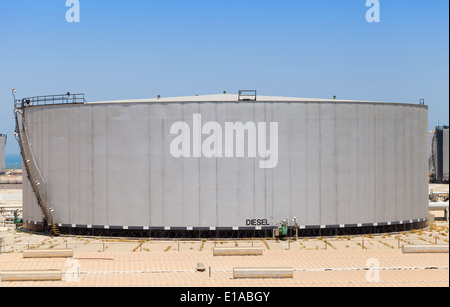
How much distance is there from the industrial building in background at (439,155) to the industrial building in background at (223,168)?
8008cm

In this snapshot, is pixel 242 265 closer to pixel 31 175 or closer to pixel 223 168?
pixel 223 168

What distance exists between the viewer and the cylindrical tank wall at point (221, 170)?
43.6m

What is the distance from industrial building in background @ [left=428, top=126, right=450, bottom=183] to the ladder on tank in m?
95.2

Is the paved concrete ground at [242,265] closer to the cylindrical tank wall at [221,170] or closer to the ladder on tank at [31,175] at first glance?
the cylindrical tank wall at [221,170]

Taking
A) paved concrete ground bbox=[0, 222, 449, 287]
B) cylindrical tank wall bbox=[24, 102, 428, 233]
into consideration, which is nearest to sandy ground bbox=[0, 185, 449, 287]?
paved concrete ground bbox=[0, 222, 449, 287]

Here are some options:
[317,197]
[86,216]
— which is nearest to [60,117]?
[86,216]

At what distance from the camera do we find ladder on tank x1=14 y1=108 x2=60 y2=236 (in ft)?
155

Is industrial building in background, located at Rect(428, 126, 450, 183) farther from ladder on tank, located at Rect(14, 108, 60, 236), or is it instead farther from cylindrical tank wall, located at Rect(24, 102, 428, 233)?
ladder on tank, located at Rect(14, 108, 60, 236)

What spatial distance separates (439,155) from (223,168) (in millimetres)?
92346

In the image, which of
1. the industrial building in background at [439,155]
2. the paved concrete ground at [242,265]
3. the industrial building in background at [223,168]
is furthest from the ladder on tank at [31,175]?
the industrial building in background at [439,155]

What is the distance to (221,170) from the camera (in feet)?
143

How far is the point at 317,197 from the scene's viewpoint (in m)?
44.3

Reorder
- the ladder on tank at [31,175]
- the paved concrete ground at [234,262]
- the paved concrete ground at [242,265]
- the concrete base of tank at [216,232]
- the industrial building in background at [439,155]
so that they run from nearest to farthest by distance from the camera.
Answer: the paved concrete ground at [242,265]
the paved concrete ground at [234,262]
the concrete base of tank at [216,232]
the ladder on tank at [31,175]
the industrial building in background at [439,155]

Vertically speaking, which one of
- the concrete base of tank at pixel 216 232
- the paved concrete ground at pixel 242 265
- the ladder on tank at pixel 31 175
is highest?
the ladder on tank at pixel 31 175
